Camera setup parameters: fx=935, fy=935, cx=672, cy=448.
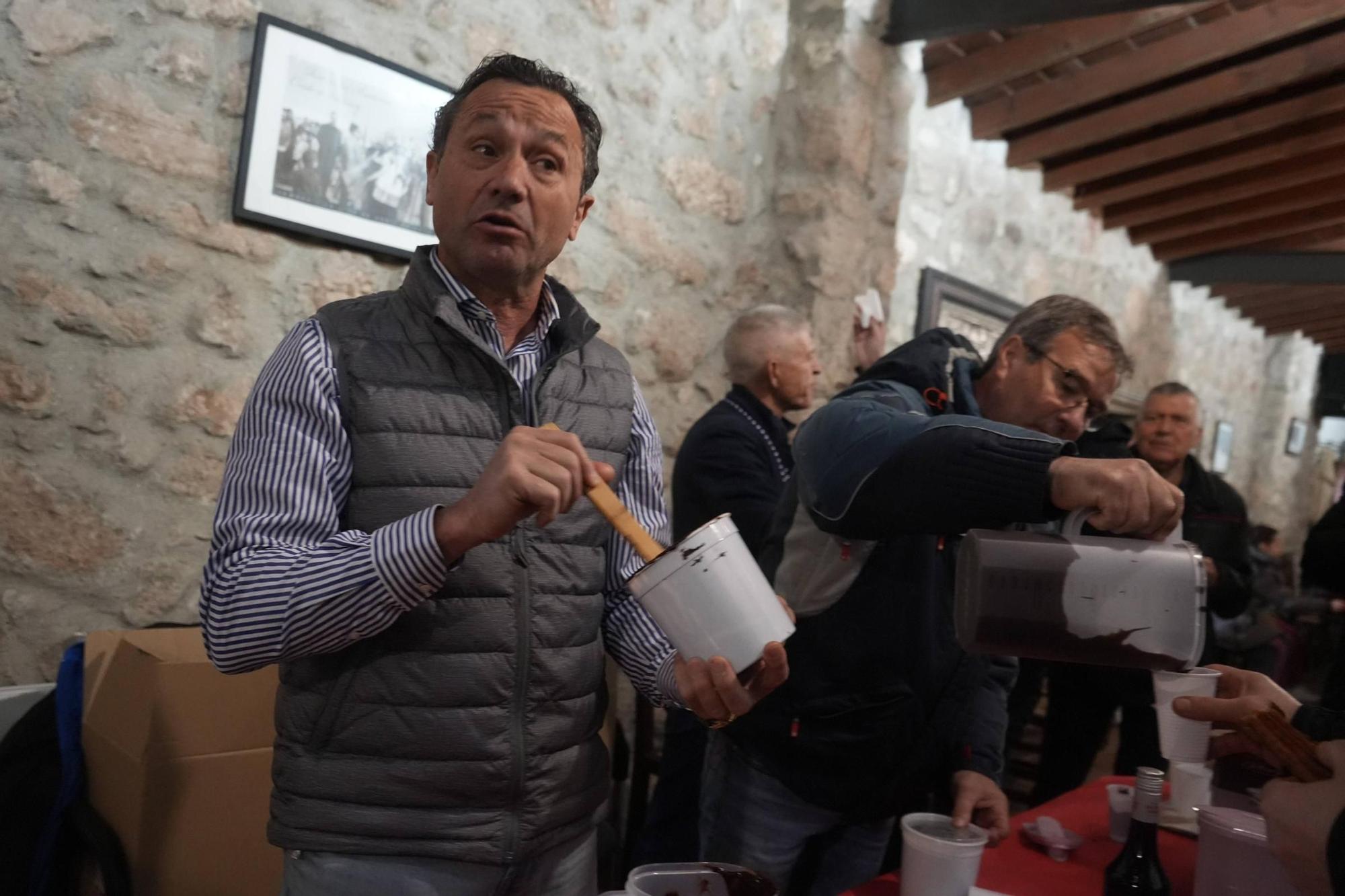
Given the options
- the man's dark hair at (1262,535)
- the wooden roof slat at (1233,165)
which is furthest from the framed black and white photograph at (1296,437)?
the wooden roof slat at (1233,165)

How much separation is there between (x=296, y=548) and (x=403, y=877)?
0.35 meters

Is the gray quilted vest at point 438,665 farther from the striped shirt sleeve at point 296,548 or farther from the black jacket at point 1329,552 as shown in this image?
the black jacket at point 1329,552

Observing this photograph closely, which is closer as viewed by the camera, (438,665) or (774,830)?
(438,665)

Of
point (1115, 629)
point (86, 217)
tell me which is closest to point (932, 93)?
point (86, 217)

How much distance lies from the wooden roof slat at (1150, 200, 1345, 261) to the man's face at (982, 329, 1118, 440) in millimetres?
4277

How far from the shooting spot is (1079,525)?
0.87 metres

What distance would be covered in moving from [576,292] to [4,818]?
163 cm

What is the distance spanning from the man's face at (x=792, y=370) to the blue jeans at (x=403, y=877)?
158cm

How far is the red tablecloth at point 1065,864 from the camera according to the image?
1.14 m

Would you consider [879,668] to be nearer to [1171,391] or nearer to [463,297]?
[463,297]

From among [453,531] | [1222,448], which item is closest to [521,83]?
[453,531]

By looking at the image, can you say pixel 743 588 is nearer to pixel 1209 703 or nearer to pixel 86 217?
pixel 1209 703

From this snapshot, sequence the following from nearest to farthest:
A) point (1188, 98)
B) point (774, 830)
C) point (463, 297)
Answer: point (463, 297), point (774, 830), point (1188, 98)

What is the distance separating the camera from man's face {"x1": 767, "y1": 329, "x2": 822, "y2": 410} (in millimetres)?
2439
